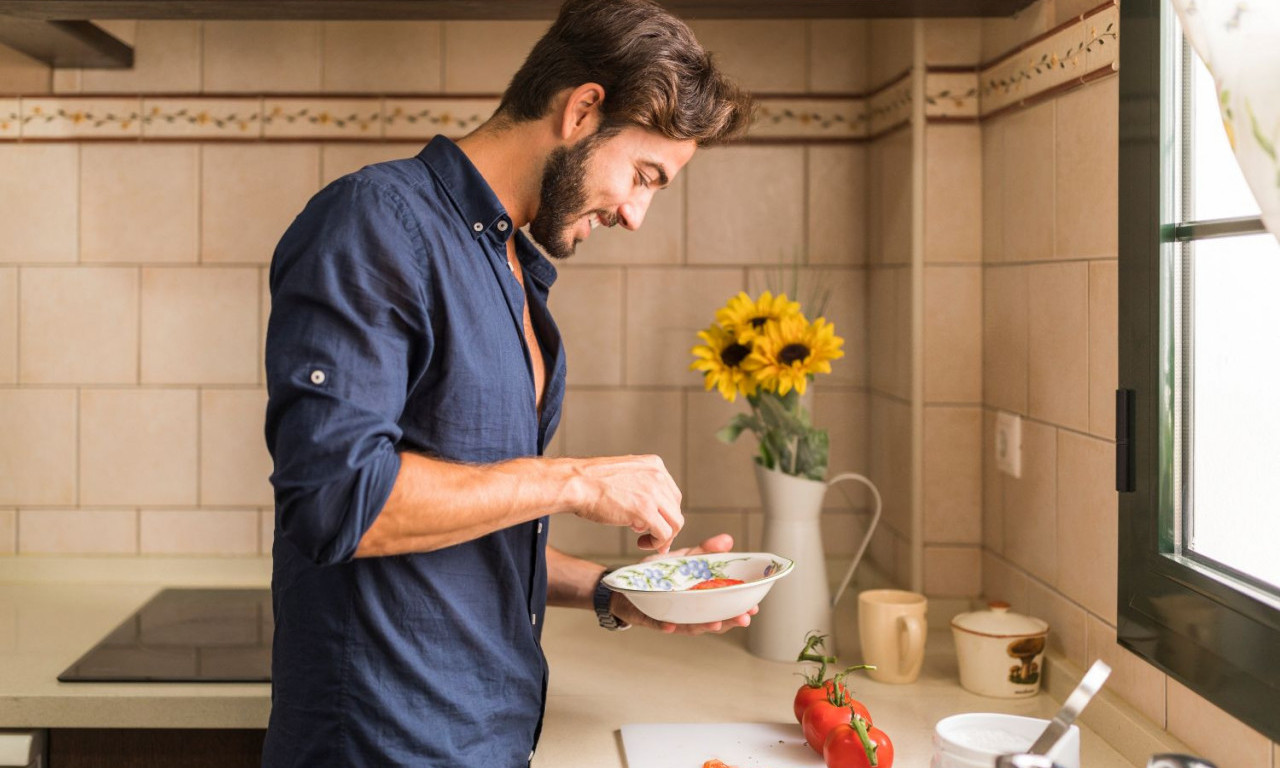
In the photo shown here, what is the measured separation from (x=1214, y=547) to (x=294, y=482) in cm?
91

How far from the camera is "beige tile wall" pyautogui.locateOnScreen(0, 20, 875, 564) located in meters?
2.05

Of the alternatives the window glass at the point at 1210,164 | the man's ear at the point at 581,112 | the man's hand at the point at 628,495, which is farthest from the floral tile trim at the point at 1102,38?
the man's hand at the point at 628,495

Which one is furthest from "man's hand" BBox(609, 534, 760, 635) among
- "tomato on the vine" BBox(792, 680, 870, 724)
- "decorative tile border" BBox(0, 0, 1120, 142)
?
"decorative tile border" BBox(0, 0, 1120, 142)

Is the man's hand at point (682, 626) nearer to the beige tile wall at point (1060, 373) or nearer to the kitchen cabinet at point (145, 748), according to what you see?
the beige tile wall at point (1060, 373)

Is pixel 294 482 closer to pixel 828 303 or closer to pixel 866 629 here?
pixel 866 629

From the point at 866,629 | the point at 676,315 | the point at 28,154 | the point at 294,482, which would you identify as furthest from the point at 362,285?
the point at 28,154

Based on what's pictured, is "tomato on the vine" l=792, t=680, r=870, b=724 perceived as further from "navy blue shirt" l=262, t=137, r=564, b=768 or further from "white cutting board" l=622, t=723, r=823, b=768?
"navy blue shirt" l=262, t=137, r=564, b=768

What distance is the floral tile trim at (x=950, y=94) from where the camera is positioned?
182 cm

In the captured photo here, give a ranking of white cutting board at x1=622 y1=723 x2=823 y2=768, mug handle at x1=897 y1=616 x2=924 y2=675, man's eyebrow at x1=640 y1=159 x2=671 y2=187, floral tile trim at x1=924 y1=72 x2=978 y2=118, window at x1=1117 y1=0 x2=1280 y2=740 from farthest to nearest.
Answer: floral tile trim at x1=924 y1=72 x2=978 y2=118
mug handle at x1=897 y1=616 x2=924 y2=675
white cutting board at x1=622 y1=723 x2=823 y2=768
man's eyebrow at x1=640 y1=159 x2=671 y2=187
window at x1=1117 y1=0 x2=1280 y2=740

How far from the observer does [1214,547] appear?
46.4 inches

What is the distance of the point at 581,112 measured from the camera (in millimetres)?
1162

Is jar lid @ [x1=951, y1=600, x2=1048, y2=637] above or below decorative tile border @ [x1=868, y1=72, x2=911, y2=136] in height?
below

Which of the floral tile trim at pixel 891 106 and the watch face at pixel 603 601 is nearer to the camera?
the watch face at pixel 603 601

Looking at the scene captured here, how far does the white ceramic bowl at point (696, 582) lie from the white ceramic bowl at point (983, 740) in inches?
9.4
